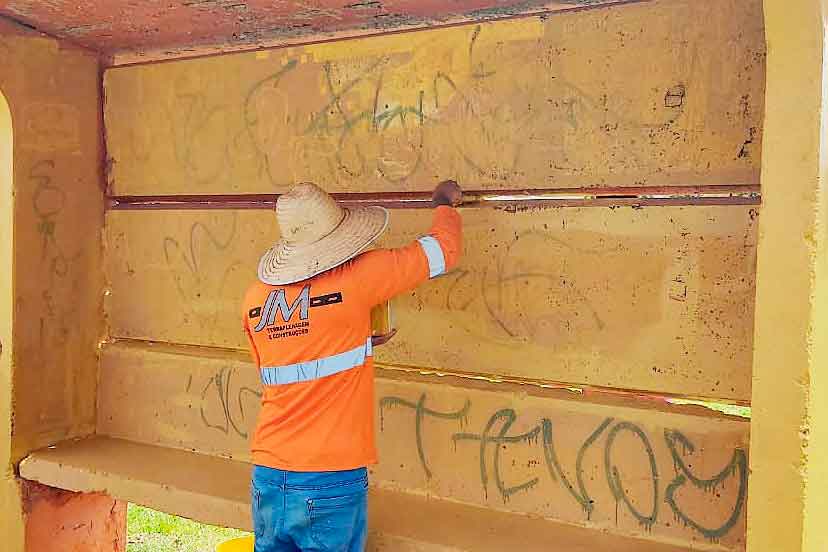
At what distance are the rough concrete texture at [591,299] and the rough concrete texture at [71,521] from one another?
163 cm

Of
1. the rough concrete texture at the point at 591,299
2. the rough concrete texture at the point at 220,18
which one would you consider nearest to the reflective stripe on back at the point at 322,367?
the rough concrete texture at the point at 591,299

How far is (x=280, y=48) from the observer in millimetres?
3996

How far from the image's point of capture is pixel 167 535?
6105 mm

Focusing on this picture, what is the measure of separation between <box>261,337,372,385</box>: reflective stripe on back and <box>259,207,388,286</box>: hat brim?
297 mm

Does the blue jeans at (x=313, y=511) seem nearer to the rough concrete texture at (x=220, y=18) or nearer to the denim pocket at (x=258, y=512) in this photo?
the denim pocket at (x=258, y=512)

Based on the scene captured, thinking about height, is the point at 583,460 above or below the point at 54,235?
below

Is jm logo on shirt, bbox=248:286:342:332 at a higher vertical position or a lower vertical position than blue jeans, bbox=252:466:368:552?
higher

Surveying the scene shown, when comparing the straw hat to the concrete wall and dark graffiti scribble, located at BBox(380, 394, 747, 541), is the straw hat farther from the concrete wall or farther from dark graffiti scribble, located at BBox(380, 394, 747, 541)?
dark graffiti scribble, located at BBox(380, 394, 747, 541)

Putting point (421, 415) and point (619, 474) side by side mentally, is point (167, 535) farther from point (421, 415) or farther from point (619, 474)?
point (619, 474)

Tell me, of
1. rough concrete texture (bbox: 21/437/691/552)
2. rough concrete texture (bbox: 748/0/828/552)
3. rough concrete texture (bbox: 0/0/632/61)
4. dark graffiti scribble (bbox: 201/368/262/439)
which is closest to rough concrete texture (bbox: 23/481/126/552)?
rough concrete texture (bbox: 21/437/691/552)

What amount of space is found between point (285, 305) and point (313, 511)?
717 mm

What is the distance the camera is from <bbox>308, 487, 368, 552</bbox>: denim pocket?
9.40ft

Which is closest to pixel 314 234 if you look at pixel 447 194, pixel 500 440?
pixel 447 194

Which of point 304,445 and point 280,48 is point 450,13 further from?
point 304,445
